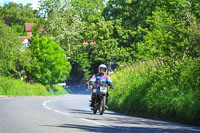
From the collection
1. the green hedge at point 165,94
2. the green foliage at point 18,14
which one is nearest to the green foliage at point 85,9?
the green foliage at point 18,14

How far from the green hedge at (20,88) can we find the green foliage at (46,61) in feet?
5.56

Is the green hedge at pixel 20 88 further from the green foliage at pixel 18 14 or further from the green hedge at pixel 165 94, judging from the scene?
the green foliage at pixel 18 14

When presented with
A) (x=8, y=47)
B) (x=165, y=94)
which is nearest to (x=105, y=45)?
(x=8, y=47)

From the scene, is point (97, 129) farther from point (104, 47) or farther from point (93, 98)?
point (104, 47)

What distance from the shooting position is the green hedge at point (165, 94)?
13852 millimetres

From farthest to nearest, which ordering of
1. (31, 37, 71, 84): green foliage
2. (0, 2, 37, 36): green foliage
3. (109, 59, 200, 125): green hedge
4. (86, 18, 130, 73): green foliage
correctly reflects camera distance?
(0, 2, 37, 36): green foliage
(86, 18, 130, 73): green foliage
(31, 37, 71, 84): green foliage
(109, 59, 200, 125): green hedge

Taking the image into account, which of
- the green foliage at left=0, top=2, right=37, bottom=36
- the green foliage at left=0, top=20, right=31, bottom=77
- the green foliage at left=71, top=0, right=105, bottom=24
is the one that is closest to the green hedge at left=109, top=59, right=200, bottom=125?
the green foliage at left=0, top=20, right=31, bottom=77

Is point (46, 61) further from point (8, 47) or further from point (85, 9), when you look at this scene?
point (85, 9)

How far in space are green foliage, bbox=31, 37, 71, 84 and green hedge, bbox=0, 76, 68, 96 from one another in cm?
170

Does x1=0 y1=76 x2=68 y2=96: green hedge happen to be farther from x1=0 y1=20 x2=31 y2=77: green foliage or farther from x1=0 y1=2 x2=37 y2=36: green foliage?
x1=0 y1=2 x2=37 y2=36: green foliage

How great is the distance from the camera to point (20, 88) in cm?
4884

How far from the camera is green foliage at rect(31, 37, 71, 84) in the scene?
57.0m

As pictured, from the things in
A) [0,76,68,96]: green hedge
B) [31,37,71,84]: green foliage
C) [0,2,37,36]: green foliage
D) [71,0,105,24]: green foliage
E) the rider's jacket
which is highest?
[0,2,37,36]: green foliage

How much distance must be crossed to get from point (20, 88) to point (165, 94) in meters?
34.9
